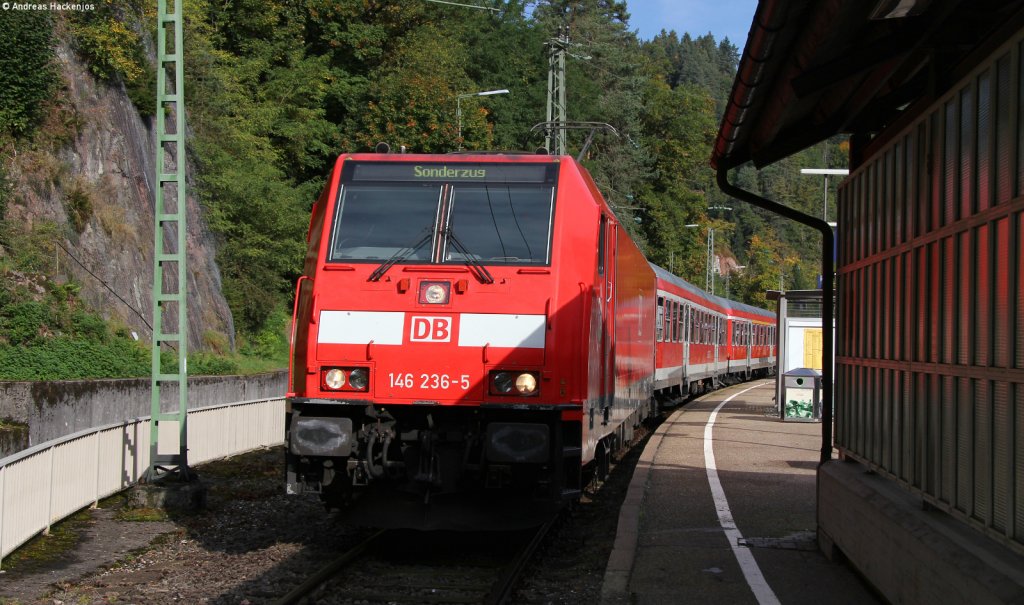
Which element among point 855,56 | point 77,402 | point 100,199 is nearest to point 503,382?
point 855,56

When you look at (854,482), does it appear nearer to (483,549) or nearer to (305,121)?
(483,549)

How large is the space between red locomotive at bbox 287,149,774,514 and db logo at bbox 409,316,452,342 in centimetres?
1

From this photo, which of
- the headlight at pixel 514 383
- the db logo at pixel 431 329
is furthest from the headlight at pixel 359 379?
the headlight at pixel 514 383

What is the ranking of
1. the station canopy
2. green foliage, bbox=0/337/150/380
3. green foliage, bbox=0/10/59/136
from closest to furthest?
the station canopy, green foliage, bbox=0/337/150/380, green foliage, bbox=0/10/59/136

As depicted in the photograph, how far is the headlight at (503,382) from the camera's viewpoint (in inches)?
354

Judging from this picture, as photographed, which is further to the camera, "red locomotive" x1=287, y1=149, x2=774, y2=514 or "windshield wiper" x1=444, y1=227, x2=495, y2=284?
"windshield wiper" x1=444, y1=227, x2=495, y2=284

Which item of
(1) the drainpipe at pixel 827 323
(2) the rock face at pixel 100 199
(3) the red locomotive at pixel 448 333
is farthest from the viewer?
(2) the rock face at pixel 100 199

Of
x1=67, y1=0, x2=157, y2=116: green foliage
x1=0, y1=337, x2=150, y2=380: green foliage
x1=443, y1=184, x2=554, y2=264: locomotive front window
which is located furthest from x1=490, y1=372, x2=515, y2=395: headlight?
x1=67, y1=0, x2=157, y2=116: green foliage

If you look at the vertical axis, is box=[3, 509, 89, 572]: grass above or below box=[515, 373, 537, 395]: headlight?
below

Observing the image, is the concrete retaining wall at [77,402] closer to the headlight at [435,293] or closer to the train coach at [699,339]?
the headlight at [435,293]

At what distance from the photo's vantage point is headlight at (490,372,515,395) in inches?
354

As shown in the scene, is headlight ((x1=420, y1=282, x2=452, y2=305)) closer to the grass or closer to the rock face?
the grass

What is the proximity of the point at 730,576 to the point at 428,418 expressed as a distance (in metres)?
2.64

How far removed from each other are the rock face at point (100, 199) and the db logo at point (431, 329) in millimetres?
15469
